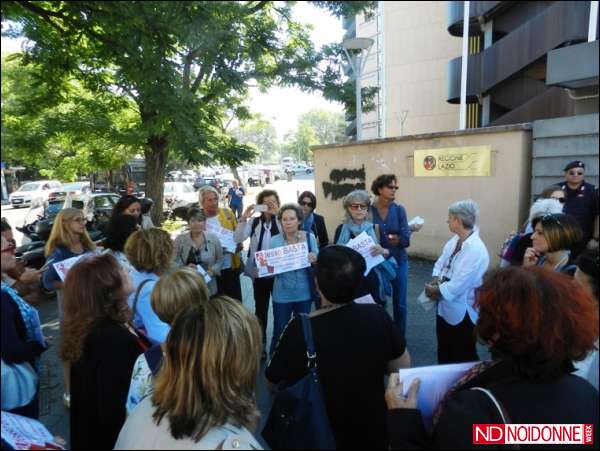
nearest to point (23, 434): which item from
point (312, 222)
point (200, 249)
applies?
point (200, 249)

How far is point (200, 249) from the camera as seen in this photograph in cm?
407

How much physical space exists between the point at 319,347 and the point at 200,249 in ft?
8.25

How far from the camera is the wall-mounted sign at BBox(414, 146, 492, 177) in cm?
727

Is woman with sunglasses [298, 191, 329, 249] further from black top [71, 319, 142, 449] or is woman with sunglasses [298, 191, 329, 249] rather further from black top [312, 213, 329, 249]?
black top [71, 319, 142, 449]

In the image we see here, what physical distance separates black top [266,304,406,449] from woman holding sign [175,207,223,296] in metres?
2.27

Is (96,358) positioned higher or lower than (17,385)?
higher

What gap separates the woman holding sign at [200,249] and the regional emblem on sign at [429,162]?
5587 millimetres

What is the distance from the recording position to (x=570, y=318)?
4.23 feet

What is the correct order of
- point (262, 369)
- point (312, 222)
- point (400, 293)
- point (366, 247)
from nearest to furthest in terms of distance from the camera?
1. point (366, 247)
2. point (262, 369)
3. point (400, 293)
4. point (312, 222)

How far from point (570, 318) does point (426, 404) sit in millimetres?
579

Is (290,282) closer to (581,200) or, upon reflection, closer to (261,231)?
(261,231)

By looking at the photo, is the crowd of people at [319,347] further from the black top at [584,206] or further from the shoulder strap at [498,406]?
the black top at [584,206]

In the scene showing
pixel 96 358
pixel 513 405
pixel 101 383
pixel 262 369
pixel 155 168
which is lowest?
pixel 262 369

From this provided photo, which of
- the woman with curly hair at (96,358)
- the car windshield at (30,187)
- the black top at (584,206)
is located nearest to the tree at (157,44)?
the woman with curly hair at (96,358)
